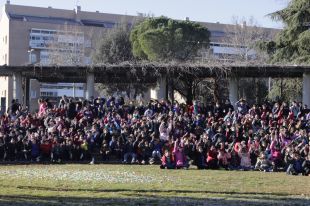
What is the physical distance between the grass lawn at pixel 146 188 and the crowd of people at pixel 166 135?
3.44 metres

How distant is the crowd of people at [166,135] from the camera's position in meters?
24.3

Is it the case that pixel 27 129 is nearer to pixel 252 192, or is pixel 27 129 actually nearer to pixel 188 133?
pixel 188 133

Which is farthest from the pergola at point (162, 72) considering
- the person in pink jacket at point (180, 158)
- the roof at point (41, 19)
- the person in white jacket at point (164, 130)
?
the roof at point (41, 19)

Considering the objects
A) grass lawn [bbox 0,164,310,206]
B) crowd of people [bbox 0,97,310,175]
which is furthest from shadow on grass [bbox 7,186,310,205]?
crowd of people [bbox 0,97,310,175]

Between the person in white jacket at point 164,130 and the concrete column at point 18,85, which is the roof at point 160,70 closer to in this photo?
the concrete column at point 18,85

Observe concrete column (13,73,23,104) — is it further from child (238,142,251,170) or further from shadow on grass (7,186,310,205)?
shadow on grass (7,186,310,205)

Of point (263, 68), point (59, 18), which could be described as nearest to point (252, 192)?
point (263, 68)

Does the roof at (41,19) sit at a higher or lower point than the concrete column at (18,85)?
higher

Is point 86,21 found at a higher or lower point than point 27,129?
higher

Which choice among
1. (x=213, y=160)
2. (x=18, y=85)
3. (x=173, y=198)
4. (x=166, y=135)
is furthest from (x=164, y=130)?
(x=173, y=198)

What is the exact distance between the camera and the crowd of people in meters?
24.3

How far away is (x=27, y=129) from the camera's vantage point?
28.2 m

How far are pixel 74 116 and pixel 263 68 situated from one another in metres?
10.3

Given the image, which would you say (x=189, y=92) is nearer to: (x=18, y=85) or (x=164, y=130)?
(x=18, y=85)
